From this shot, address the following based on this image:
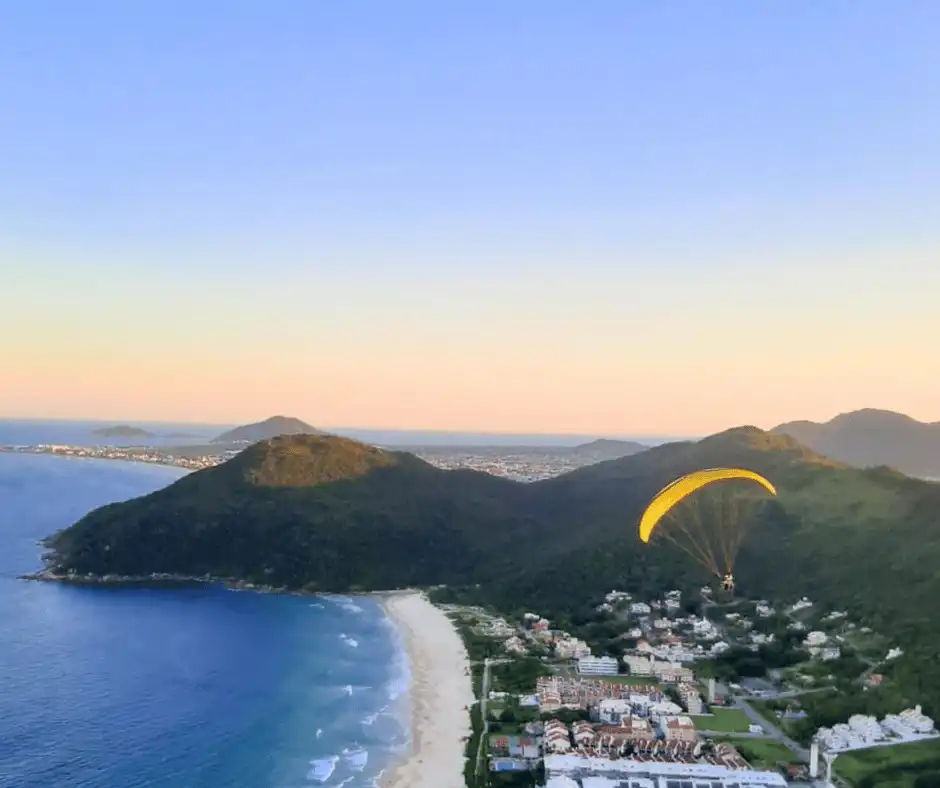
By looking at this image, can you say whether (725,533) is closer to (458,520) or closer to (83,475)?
(458,520)

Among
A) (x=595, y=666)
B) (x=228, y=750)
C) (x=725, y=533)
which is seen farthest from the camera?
(x=725, y=533)

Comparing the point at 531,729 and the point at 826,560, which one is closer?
the point at 531,729

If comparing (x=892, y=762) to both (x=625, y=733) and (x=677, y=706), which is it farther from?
(x=625, y=733)

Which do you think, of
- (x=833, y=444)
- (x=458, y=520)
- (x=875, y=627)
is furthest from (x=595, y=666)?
(x=833, y=444)

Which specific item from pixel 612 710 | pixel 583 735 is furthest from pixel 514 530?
pixel 583 735

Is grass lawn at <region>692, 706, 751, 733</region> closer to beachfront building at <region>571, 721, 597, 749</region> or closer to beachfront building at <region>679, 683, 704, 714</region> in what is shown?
beachfront building at <region>679, 683, 704, 714</region>

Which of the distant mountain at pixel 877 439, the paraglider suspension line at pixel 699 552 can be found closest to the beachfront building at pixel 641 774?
the paraglider suspension line at pixel 699 552

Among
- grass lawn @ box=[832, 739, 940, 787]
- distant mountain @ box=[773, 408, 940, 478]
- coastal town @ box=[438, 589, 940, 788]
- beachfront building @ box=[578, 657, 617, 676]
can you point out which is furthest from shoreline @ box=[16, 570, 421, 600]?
distant mountain @ box=[773, 408, 940, 478]
